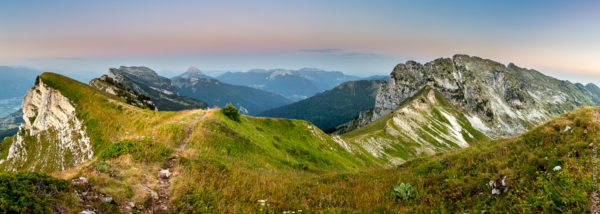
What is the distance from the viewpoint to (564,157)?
806 centimetres

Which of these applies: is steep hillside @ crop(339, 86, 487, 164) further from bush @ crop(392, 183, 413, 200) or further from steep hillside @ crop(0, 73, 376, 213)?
bush @ crop(392, 183, 413, 200)

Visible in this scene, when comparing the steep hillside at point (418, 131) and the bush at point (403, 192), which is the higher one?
the bush at point (403, 192)

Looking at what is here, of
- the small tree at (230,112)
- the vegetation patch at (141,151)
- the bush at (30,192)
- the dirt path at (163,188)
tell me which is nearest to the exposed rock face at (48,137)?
the small tree at (230,112)

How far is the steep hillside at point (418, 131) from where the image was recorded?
290 ft

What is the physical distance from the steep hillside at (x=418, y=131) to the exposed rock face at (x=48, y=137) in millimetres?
63029

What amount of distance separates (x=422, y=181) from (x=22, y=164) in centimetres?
8480

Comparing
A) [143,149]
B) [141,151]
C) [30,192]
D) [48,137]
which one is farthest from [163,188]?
[48,137]

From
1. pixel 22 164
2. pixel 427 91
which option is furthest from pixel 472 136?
pixel 22 164

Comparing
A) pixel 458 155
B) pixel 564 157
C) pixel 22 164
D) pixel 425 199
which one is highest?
pixel 564 157

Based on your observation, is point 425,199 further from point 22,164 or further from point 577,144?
point 22,164

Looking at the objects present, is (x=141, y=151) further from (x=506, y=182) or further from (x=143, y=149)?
(x=506, y=182)

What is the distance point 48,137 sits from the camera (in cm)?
5712

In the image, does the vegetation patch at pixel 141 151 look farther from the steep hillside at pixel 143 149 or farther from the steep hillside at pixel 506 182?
the steep hillside at pixel 506 182

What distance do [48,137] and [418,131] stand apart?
453ft
